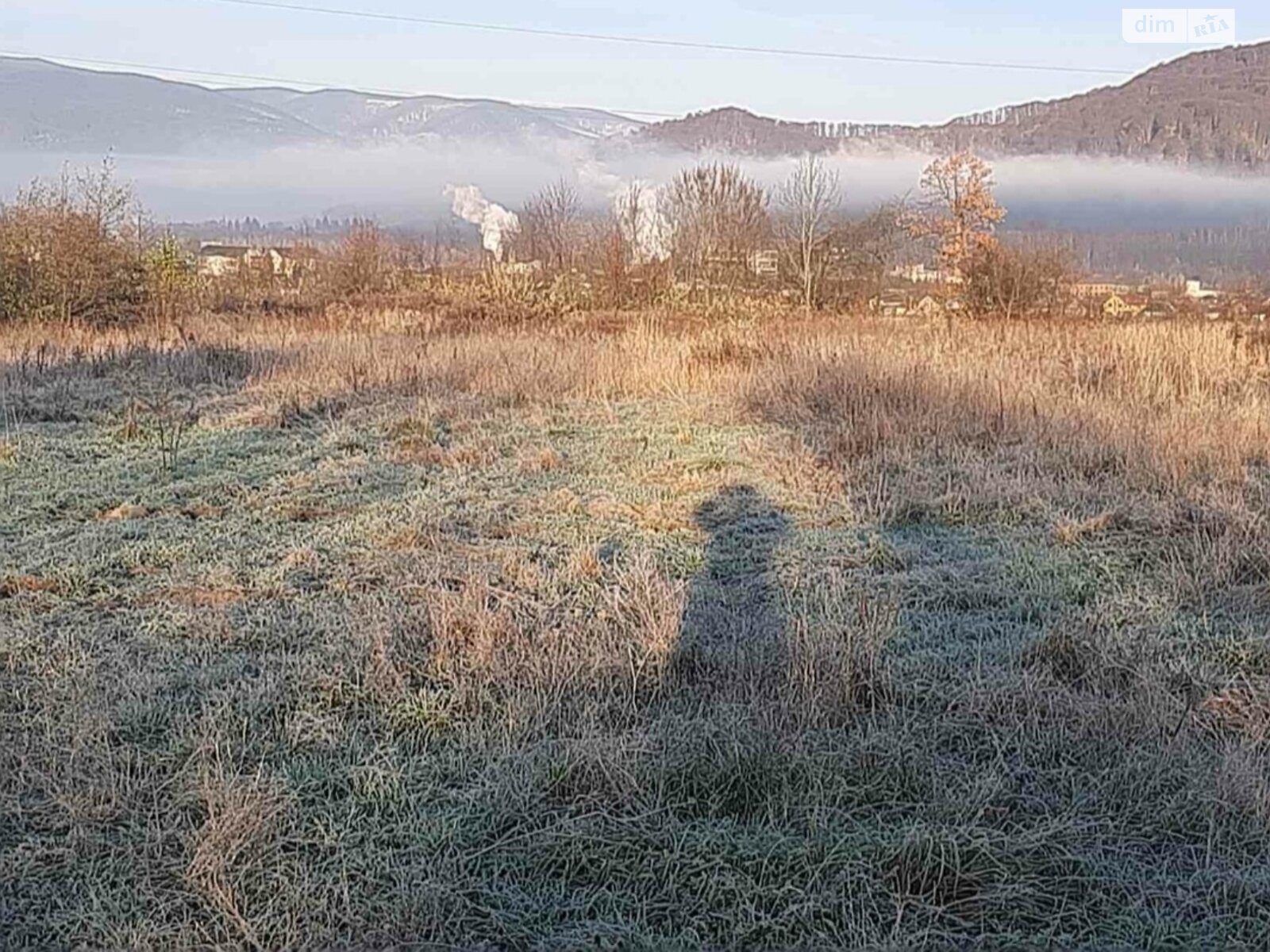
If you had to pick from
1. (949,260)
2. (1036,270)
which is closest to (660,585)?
(1036,270)

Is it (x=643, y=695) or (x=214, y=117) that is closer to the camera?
(x=643, y=695)

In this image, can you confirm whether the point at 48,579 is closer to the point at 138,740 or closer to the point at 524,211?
the point at 138,740

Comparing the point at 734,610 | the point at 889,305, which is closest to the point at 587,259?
the point at 889,305

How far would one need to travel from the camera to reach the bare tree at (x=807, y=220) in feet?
67.4

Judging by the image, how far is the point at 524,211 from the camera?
A: 24.3m

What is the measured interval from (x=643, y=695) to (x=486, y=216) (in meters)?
30.4

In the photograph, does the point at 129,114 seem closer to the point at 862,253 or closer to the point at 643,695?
the point at 862,253

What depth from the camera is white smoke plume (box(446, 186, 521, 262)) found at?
25.0 meters

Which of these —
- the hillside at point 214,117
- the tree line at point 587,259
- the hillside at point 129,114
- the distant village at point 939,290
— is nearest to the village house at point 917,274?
the distant village at point 939,290

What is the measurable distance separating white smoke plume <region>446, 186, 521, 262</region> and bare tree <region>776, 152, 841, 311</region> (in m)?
6.21

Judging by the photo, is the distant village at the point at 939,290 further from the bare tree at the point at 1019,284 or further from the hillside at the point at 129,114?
the hillside at the point at 129,114

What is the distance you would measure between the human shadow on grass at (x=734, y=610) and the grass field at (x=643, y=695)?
0.08 ft

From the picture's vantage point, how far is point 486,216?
3200 cm

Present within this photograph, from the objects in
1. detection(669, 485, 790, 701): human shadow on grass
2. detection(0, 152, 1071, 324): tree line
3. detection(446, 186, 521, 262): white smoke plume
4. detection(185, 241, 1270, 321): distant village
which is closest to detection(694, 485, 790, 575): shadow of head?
detection(669, 485, 790, 701): human shadow on grass
